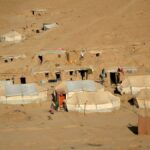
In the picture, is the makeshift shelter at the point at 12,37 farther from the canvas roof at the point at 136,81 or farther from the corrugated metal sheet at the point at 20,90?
the canvas roof at the point at 136,81

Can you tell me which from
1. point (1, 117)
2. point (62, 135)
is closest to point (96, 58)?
point (1, 117)

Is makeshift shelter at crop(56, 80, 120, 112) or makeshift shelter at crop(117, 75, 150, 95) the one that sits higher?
makeshift shelter at crop(117, 75, 150, 95)

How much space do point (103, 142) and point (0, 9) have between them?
5801 centimetres

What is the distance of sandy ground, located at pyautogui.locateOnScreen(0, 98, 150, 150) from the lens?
2092cm

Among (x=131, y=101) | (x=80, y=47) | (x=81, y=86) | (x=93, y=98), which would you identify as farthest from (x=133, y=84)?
(x=80, y=47)

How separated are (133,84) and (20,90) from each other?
6981 millimetres

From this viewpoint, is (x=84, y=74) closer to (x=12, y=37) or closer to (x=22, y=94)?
(x=22, y=94)

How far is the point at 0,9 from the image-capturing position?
76.7 metres

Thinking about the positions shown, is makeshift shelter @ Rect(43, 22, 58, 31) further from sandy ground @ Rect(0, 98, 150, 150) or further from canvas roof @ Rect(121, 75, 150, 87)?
sandy ground @ Rect(0, 98, 150, 150)

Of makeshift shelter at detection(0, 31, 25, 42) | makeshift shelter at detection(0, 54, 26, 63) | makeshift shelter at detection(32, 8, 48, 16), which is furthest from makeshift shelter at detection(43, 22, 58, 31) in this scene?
makeshift shelter at detection(0, 54, 26, 63)

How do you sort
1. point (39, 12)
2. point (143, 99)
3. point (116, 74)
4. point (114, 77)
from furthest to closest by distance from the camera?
point (39, 12) < point (114, 77) < point (116, 74) < point (143, 99)

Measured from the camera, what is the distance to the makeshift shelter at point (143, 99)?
2870cm

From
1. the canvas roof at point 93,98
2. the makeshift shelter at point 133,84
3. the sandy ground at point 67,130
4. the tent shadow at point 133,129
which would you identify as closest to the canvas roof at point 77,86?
the canvas roof at point 93,98

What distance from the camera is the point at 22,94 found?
30.3m
